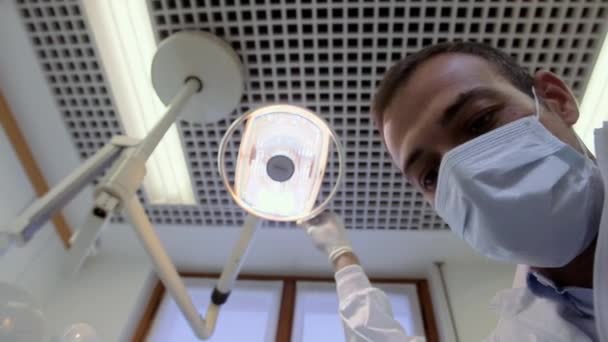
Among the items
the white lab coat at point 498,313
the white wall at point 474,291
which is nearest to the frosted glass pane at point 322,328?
the white wall at point 474,291

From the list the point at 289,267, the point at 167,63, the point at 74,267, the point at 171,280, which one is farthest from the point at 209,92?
the point at 289,267

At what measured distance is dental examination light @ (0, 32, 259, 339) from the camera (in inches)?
28.8

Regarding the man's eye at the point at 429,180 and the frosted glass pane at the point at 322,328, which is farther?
the frosted glass pane at the point at 322,328

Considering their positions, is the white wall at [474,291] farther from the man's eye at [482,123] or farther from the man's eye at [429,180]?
the man's eye at [482,123]

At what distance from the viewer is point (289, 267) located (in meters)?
1.88

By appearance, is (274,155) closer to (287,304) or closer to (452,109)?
(452,109)

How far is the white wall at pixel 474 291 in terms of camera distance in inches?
61.1

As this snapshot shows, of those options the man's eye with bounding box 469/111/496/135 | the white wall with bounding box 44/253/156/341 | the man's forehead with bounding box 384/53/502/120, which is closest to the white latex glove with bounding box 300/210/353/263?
the man's forehead with bounding box 384/53/502/120

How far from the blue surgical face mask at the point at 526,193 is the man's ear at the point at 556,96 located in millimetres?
115

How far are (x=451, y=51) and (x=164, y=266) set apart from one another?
2.42 ft

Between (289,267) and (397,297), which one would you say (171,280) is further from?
(397,297)

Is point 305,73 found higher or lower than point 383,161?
higher

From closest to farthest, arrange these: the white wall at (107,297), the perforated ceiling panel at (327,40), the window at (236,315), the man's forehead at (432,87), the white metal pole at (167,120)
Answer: the white metal pole at (167,120), the man's forehead at (432,87), the perforated ceiling panel at (327,40), the white wall at (107,297), the window at (236,315)

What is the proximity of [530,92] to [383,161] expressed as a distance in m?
0.53
